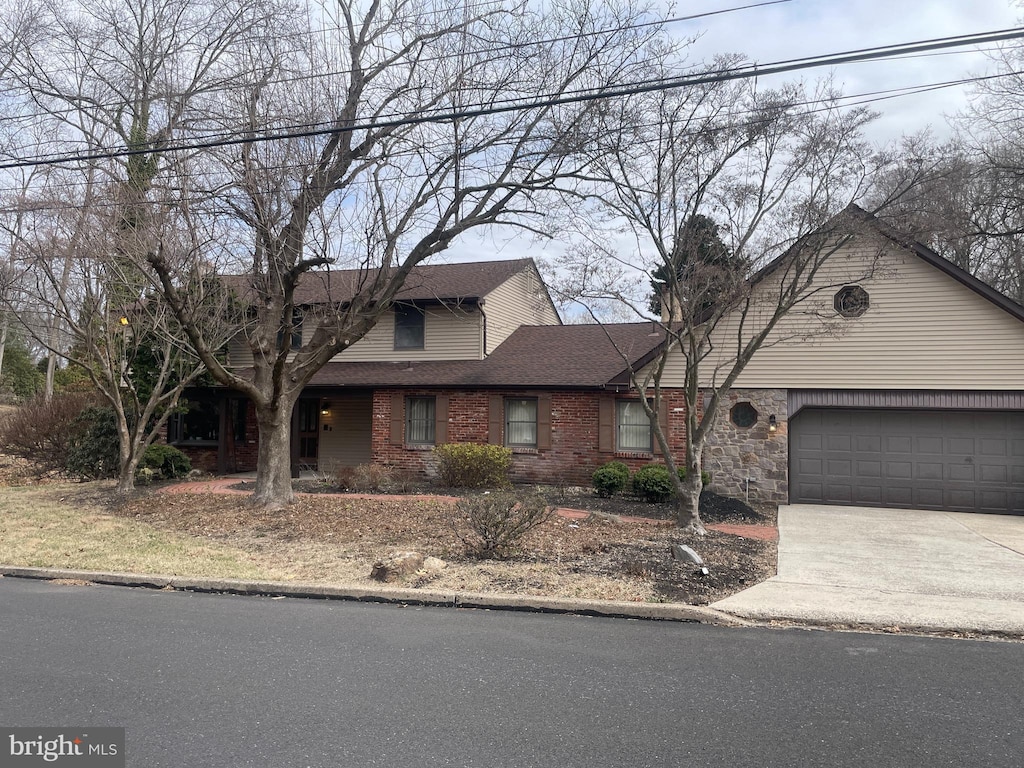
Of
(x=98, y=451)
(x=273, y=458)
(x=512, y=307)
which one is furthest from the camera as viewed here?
(x=512, y=307)

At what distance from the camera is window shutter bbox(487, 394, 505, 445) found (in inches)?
725

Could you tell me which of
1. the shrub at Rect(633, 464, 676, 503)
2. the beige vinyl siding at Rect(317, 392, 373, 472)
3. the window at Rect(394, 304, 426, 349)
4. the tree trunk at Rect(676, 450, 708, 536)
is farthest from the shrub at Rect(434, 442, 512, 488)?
the tree trunk at Rect(676, 450, 708, 536)

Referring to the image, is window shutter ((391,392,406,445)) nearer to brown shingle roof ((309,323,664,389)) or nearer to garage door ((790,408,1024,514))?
brown shingle roof ((309,323,664,389))

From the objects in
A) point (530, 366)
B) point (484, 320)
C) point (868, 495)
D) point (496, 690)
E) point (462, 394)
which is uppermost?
point (484, 320)

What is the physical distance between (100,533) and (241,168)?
236 inches

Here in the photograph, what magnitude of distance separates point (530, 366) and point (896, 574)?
36.5ft

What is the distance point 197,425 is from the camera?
2180 centimetres

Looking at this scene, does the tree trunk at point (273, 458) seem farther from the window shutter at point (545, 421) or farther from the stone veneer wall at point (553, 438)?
the window shutter at point (545, 421)

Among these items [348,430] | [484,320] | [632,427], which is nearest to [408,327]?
[484,320]

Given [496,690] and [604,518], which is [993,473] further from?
[496,690]

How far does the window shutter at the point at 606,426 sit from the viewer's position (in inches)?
687

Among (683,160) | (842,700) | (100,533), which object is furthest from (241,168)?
(842,700)

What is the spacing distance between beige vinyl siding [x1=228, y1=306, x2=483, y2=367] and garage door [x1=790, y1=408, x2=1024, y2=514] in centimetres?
836

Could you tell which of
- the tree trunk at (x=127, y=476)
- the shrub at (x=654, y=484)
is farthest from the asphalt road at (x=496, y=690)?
the tree trunk at (x=127, y=476)
